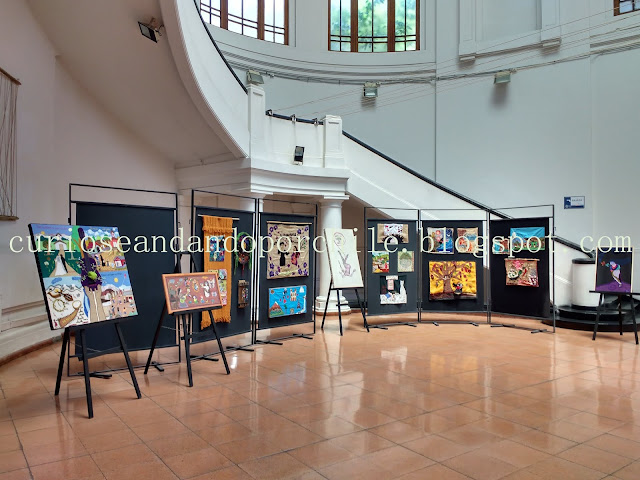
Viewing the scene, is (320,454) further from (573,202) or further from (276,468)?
(573,202)

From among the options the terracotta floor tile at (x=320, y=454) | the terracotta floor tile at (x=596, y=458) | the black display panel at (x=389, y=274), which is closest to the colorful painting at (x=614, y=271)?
the black display panel at (x=389, y=274)

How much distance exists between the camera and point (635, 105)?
9992 mm

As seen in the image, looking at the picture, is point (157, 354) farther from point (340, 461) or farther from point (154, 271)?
point (340, 461)

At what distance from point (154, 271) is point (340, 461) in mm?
3487

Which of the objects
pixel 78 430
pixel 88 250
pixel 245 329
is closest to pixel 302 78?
pixel 245 329

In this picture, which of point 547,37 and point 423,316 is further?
point 547,37

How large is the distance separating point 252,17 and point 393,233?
6.59m

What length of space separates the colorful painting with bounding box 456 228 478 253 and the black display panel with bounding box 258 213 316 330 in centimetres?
286

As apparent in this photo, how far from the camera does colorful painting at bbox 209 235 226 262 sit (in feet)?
20.9

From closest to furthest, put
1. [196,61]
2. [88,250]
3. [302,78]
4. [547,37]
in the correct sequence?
[88,250] → [196,61] → [547,37] → [302,78]

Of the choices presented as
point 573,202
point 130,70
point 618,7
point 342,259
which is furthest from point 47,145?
point 618,7

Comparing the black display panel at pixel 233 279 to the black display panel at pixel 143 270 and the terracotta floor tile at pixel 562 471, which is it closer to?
the black display panel at pixel 143 270

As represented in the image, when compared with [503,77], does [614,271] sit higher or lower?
lower

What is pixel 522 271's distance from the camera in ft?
28.5
